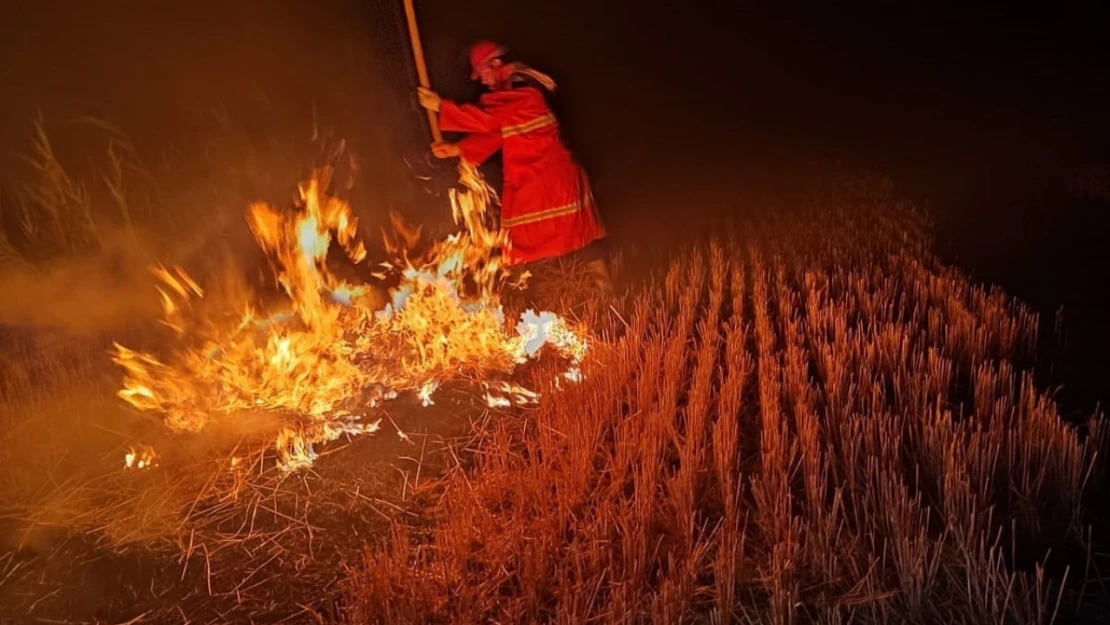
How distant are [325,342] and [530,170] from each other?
1.60 metres

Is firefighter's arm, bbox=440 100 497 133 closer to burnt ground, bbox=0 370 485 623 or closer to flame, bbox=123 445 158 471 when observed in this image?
burnt ground, bbox=0 370 485 623

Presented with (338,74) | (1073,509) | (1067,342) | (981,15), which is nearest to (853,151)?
(981,15)

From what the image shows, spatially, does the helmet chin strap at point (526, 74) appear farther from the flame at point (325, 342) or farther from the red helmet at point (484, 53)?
the flame at point (325, 342)

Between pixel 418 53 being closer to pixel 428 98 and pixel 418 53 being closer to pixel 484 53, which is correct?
pixel 428 98

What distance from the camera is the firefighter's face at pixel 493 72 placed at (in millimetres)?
5004

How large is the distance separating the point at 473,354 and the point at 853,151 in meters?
5.53

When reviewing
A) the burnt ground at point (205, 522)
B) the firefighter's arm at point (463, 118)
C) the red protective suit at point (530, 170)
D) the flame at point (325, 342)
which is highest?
the firefighter's arm at point (463, 118)

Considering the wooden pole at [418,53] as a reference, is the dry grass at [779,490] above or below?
below

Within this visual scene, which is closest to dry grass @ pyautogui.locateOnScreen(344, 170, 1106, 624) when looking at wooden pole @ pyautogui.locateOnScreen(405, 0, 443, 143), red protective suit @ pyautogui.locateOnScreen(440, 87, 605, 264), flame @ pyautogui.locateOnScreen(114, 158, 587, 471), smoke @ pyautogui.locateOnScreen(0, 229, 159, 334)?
flame @ pyautogui.locateOnScreen(114, 158, 587, 471)

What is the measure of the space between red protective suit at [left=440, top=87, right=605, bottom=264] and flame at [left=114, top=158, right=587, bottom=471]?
298mm

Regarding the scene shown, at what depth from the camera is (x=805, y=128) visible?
8.02 metres

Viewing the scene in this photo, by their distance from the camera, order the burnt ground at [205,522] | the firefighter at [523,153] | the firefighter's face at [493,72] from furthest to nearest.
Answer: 1. the firefighter's face at [493,72]
2. the firefighter at [523,153]
3. the burnt ground at [205,522]

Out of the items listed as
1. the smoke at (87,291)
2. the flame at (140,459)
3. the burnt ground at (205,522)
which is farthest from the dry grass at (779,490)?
the smoke at (87,291)

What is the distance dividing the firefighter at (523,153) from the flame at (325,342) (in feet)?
1.04
